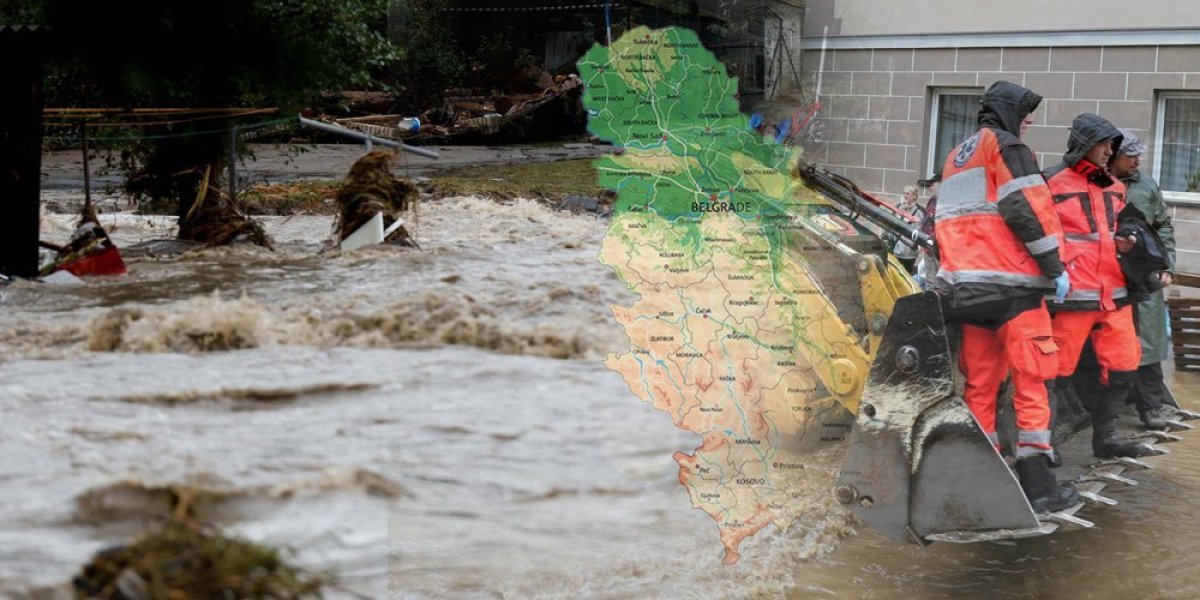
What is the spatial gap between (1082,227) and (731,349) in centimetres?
136

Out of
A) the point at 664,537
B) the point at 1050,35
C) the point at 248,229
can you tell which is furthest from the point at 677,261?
the point at 248,229

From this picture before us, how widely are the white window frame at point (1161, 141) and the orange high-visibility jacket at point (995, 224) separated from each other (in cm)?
219

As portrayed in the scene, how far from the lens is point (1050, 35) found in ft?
18.8

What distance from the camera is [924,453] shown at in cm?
407

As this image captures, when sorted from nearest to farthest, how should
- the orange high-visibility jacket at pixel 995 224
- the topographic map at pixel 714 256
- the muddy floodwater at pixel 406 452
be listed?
the muddy floodwater at pixel 406 452 → the orange high-visibility jacket at pixel 995 224 → the topographic map at pixel 714 256

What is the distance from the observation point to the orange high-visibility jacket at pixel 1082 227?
4887 millimetres

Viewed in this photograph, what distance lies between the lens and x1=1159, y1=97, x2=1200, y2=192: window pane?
617 centimetres

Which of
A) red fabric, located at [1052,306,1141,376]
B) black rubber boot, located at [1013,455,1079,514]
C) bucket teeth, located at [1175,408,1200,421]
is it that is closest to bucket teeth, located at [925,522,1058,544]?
black rubber boot, located at [1013,455,1079,514]

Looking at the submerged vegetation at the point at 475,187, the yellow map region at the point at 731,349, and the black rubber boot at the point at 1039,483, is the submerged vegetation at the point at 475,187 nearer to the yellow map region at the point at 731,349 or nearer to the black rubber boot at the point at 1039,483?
the yellow map region at the point at 731,349

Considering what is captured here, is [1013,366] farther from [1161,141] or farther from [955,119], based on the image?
[1161,141]

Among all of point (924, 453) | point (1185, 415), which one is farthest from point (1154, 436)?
point (924, 453)

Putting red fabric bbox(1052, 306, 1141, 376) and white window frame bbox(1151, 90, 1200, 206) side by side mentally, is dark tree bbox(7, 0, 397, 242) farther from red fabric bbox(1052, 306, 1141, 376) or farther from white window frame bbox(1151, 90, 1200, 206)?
white window frame bbox(1151, 90, 1200, 206)

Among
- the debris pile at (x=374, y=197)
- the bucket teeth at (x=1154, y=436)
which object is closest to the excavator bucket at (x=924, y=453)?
the bucket teeth at (x=1154, y=436)

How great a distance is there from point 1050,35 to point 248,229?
355 cm
